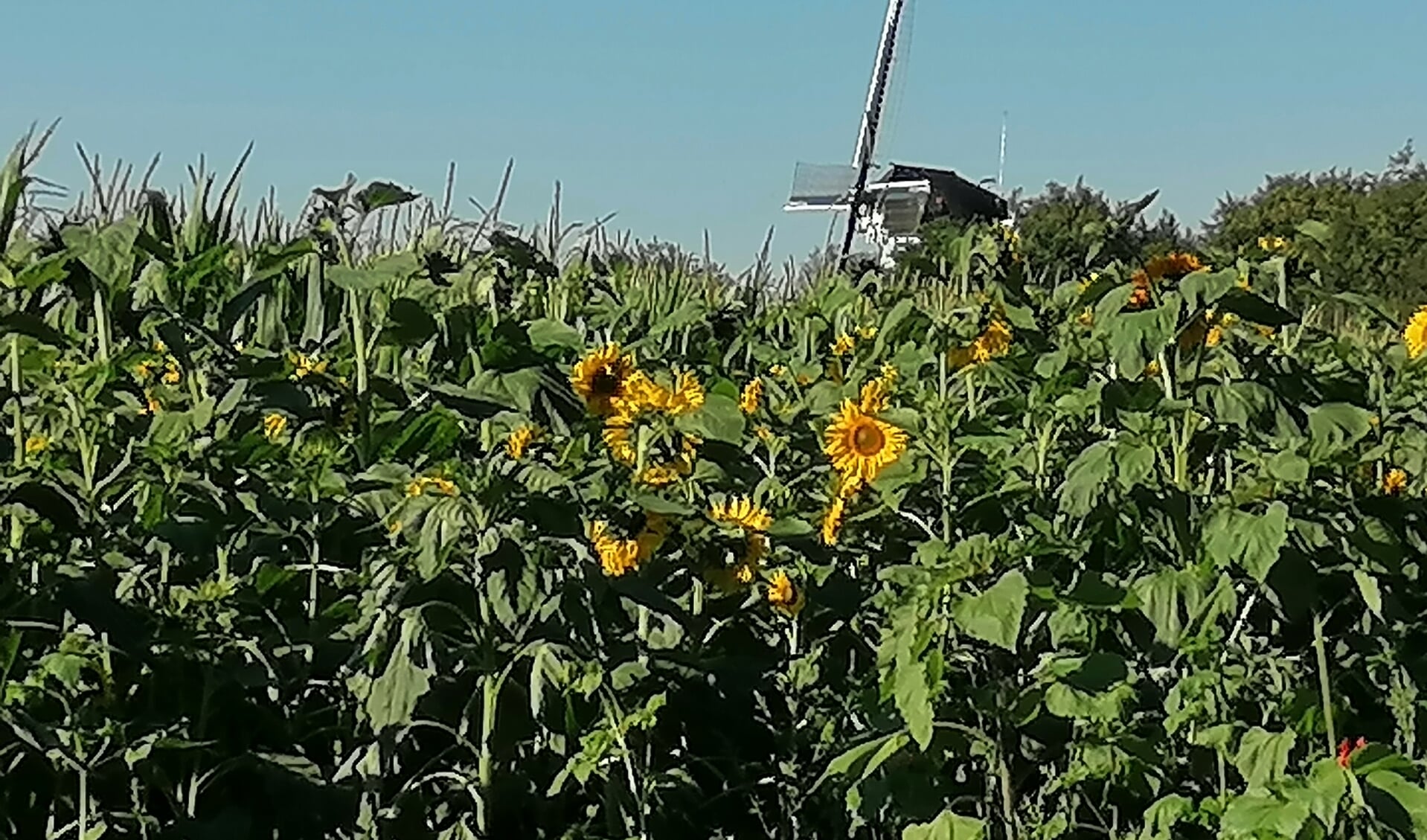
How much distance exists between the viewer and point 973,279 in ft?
11.9

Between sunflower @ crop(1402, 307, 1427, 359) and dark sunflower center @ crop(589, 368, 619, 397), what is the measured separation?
6.51ft

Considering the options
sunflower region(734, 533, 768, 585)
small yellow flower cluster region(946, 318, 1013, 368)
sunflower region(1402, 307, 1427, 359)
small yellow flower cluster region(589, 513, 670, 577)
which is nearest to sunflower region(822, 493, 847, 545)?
sunflower region(734, 533, 768, 585)

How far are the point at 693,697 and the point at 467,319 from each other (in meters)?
0.57

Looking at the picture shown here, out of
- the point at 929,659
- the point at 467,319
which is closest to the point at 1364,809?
the point at 929,659

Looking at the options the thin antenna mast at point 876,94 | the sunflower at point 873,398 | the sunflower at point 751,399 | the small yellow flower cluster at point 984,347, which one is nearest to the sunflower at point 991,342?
the small yellow flower cluster at point 984,347

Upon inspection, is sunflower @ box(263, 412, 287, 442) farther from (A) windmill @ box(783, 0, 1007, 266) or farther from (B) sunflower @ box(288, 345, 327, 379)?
(A) windmill @ box(783, 0, 1007, 266)

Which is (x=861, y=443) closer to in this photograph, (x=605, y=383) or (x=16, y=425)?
(x=605, y=383)

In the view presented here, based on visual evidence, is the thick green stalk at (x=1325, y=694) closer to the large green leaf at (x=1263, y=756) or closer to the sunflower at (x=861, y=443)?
the large green leaf at (x=1263, y=756)

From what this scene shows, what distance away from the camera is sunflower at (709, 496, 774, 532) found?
2.70 m

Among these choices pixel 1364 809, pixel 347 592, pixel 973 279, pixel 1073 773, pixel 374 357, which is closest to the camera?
pixel 1364 809

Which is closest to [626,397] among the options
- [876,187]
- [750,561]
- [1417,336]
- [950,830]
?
[750,561]

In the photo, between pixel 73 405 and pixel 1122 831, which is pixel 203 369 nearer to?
pixel 73 405

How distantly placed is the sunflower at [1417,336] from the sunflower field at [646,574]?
77cm

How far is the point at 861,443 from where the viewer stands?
2895 millimetres
